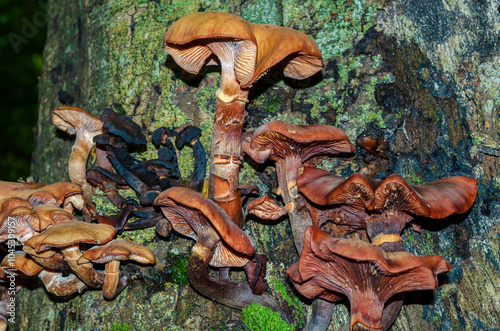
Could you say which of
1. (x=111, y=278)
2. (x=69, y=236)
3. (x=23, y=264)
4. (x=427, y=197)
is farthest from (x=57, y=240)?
(x=427, y=197)

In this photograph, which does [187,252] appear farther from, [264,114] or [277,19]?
[277,19]

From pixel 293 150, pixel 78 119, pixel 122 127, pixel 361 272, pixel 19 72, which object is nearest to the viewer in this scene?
pixel 361 272

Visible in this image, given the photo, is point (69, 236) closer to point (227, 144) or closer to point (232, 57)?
point (227, 144)

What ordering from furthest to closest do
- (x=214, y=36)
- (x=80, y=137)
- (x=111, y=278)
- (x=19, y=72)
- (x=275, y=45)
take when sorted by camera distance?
(x=19, y=72) < (x=80, y=137) < (x=111, y=278) < (x=275, y=45) < (x=214, y=36)

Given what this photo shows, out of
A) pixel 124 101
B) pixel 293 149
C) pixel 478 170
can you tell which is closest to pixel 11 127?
pixel 124 101

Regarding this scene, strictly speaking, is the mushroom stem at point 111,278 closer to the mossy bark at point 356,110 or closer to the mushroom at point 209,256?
the mossy bark at point 356,110

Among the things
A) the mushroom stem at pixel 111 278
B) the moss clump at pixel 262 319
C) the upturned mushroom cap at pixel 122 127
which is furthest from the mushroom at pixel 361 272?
the upturned mushroom cap at pixel 122 127

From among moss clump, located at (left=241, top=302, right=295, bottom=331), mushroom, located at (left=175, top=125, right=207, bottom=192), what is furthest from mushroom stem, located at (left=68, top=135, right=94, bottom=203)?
moss clump, located at (left=241, top=302, right=295, bottom=331)
